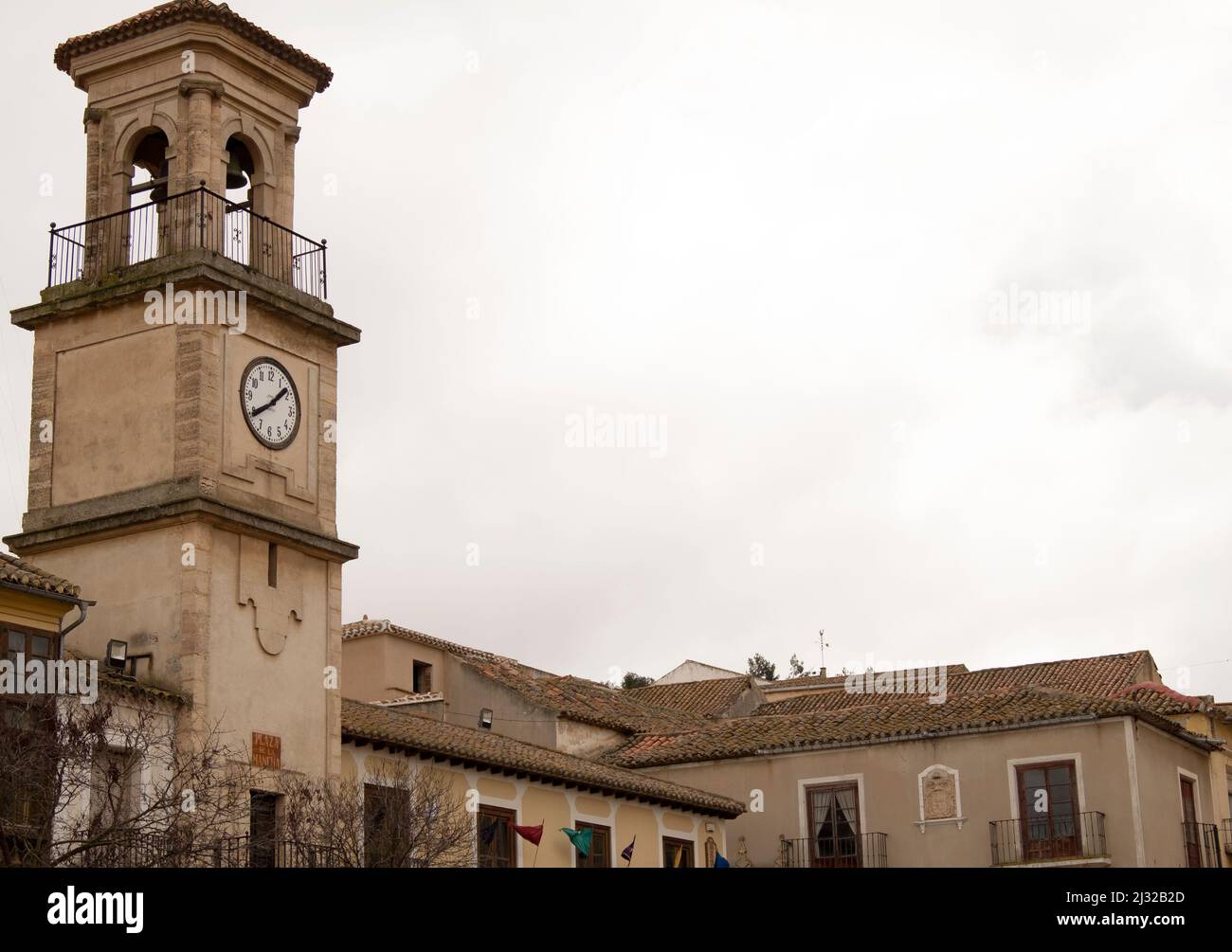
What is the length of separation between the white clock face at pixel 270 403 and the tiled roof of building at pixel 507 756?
4436 millimetres

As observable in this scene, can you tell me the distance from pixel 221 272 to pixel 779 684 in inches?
1627

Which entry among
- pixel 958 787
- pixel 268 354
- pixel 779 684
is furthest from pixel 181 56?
pixel 779 684

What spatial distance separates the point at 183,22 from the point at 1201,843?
25414 millimetres

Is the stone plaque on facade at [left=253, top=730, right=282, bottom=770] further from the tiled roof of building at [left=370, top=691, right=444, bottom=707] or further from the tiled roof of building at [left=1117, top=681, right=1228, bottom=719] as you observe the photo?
the tiled roof of building at [left=1117, top=681, right=1228, bottom=719]

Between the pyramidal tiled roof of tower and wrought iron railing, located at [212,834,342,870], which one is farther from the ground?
the pyramidal tiled roof of tower

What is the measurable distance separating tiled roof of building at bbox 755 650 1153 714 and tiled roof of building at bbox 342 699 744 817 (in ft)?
32.4

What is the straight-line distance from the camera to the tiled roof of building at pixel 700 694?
52.8m

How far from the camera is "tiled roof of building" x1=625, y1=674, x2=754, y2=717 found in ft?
173

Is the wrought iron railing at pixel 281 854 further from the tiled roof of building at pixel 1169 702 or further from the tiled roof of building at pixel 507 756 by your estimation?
the tiled roof of building at pixel 1169 702

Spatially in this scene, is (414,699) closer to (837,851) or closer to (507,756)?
(837,851)

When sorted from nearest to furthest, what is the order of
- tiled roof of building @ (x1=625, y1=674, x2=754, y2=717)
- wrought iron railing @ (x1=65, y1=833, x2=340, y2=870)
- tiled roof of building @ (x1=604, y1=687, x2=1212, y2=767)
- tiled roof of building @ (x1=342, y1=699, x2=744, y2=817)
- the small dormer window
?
wrought iron railing @ (x1=65, y1=833, x2=340, y2=870) < tiled roof of building @ (x1=342, y1=699, x2=744, y2=817) < tiled roof of building @ (x1=604, y1=687, x2=1212, y2=767) < the small dormer window < tiled roof of building @ (x1=625, y1=674, x2=754, y2=717)

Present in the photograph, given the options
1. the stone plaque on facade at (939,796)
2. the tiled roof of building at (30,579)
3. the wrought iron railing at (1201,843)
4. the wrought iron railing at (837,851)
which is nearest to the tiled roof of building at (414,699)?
the wrought iron railing at (837,851)

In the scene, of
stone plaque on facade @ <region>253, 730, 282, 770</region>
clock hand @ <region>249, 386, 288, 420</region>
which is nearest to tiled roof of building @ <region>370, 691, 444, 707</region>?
clock hand @ <region>249, 386, 288, 420</region>

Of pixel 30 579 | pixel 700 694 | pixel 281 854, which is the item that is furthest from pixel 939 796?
pixel 30 579
